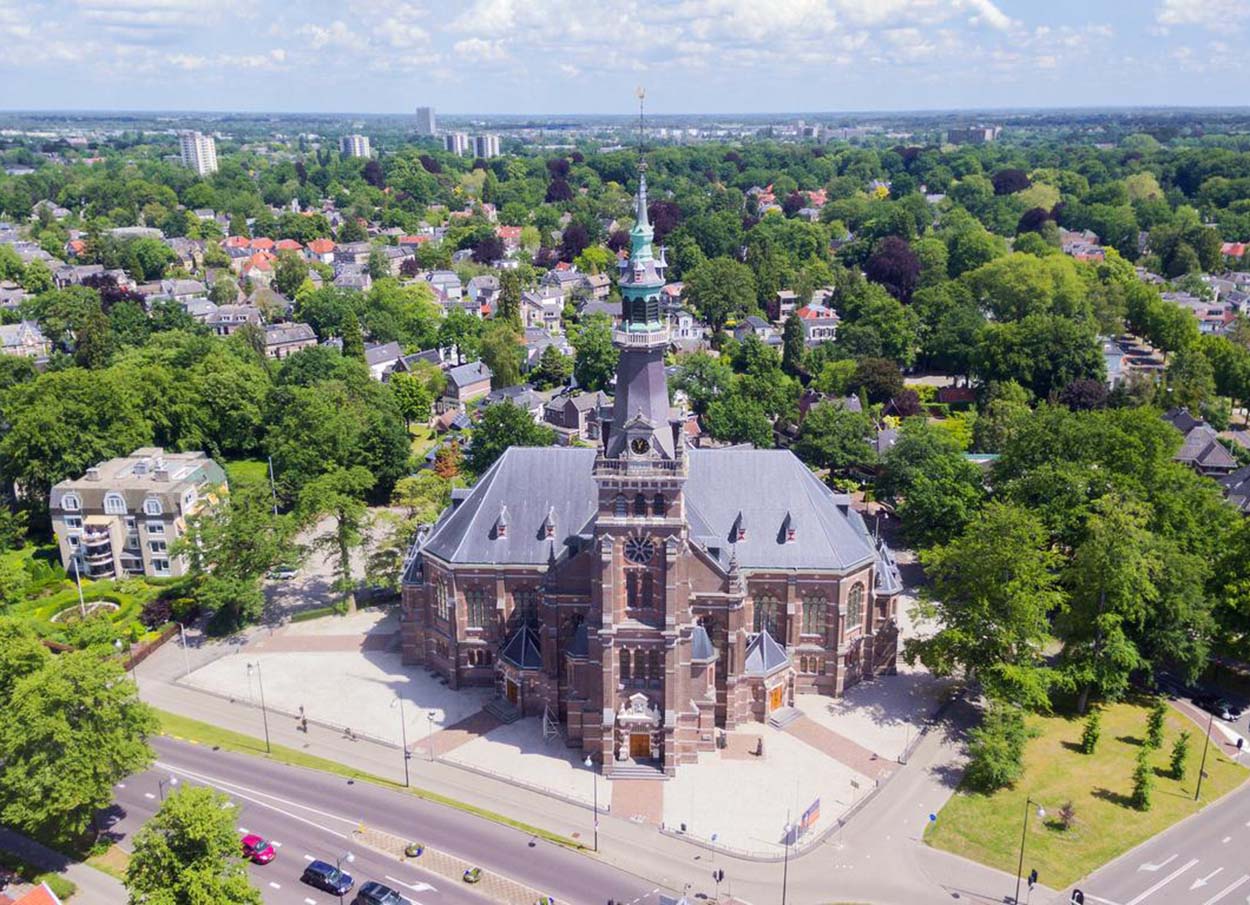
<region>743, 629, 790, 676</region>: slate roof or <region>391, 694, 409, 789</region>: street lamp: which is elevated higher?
<region>743, 629, 790, 676</region>: slate roof

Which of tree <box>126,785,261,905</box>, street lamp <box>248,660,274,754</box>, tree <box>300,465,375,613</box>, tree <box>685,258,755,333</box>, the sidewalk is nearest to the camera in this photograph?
tree <box>126,785,261,905</box>

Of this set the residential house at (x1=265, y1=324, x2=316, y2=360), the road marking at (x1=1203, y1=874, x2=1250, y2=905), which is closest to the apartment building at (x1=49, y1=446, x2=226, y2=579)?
the residential house at (x1=265, y1=324, x2=316, y2=360)

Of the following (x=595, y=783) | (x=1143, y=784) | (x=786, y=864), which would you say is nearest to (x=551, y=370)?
(x=595, y=783)

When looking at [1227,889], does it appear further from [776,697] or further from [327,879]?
[327,879]

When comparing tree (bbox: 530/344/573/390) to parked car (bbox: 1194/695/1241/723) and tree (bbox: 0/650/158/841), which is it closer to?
tree (bbox: 0/650/158/841)

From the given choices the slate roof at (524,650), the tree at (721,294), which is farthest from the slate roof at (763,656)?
the tree at (721,294)

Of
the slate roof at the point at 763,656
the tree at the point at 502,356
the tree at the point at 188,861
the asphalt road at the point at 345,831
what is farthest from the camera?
the tree at the point at 502,356

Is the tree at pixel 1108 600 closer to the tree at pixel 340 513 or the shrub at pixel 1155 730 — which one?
the shrub at pixel 1155 730
